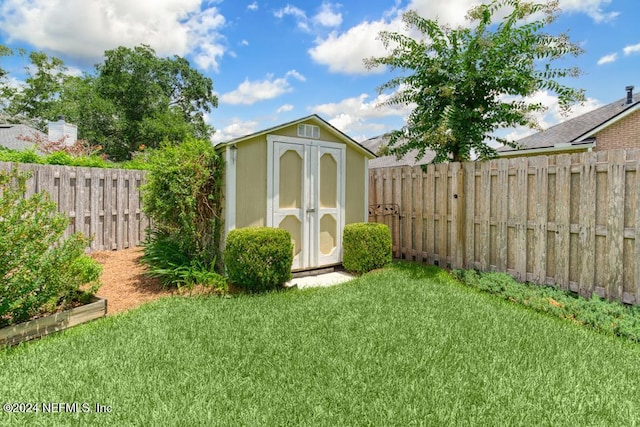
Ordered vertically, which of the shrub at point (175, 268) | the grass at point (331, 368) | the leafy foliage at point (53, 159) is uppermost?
the leafy foliage at point (53, 159)

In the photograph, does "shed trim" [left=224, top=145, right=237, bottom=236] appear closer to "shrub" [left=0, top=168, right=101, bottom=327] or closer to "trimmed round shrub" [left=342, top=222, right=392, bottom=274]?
"shrub" [left=0, top=168, right=101, bottom=327]

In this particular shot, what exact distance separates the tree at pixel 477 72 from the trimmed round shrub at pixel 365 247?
205cm

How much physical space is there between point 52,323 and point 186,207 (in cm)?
241

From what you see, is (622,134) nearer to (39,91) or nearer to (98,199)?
(98,199)

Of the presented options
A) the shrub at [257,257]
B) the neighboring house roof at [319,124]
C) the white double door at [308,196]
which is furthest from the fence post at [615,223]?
the shrub at [257,257]

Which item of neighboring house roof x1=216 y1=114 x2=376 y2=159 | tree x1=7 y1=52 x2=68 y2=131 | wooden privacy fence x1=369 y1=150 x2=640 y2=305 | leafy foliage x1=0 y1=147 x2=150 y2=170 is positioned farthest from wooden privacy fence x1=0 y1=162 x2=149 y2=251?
tree x1=7 y1=52 x2=68 y2=131

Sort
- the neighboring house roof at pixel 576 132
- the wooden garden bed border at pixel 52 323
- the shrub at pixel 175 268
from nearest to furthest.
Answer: the wooden garden bed border at pixel 52 323 → the shrub at pixel 175 268 → the neighboring house roof at pixel 576 132

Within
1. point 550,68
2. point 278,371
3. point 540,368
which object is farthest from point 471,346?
point 550,68

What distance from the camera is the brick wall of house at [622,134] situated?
418 inches

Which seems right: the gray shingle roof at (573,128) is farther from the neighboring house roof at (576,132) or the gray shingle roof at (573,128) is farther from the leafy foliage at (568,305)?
the leafy foliage at (568,305)

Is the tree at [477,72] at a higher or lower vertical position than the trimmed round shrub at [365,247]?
higher

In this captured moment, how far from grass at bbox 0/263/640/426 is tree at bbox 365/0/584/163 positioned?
11.4 ft

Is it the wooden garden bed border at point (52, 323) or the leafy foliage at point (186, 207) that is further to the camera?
the leafy foliage at point (186, 207)

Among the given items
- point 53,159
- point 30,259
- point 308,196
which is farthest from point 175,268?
point 53,159
